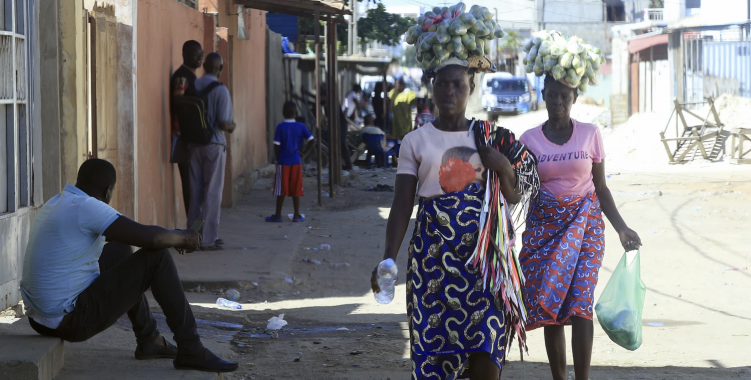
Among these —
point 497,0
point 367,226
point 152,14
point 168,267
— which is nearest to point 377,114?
point 367,226

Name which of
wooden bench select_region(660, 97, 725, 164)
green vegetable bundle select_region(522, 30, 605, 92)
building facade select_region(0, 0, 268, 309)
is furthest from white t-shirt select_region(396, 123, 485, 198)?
wooden bench select_region(660, 97, 725, 164)

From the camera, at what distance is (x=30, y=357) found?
350 cm

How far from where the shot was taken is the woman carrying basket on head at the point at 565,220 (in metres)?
3.92

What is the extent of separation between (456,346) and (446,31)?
1.23 metres

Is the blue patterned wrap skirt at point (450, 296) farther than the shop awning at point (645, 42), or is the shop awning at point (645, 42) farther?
the shop awning at point (645, 42)

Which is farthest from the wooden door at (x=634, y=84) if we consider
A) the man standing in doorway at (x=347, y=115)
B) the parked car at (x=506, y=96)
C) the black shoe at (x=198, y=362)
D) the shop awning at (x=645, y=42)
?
the black shoe at (x=198, y=362)

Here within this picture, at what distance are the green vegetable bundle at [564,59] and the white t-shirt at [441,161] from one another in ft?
3.27

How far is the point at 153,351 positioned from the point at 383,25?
19525 millimetres

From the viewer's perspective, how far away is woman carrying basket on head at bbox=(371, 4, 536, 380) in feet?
10.6

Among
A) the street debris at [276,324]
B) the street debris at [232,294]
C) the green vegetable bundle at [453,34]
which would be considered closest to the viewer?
the green vegetable bundle at [453,34]

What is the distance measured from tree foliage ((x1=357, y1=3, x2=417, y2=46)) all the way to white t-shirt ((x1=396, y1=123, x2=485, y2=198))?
19.6 metres

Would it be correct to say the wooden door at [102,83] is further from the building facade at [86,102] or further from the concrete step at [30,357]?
the concrete step at [30,357]

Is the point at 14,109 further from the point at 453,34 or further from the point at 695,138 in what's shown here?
the point at 695,138

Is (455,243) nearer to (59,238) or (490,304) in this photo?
(490,304)
